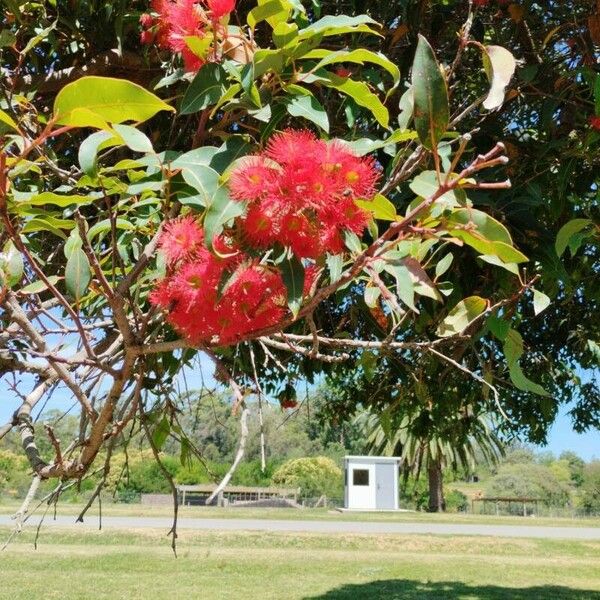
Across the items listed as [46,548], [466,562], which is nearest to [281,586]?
[466,562]

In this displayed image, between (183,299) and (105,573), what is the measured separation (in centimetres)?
905

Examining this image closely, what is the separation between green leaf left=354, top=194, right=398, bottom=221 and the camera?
0.80 metres

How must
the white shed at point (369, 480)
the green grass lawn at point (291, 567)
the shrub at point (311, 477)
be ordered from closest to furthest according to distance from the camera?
the green grass lawn at point (291, 567) < the white shed at point (369, 480) < the shrub at point (311, 477)

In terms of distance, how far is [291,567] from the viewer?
386 inches

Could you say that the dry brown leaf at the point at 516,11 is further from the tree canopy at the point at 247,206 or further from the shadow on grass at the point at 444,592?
the shadow on grass at the point at 444,592

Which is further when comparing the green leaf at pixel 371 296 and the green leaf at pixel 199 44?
the green leaf at pixel 371 296

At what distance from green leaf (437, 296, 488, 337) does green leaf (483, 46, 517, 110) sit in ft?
1.41

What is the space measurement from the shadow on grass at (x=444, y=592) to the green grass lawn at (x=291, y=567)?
0.01m

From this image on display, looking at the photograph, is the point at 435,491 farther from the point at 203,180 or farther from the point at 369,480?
the point at 203,180

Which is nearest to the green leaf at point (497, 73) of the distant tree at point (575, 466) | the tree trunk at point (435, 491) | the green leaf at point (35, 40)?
the green leaf at point (35, 40)

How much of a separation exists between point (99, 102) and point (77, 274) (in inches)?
12.0

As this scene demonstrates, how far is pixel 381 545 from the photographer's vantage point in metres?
12.9

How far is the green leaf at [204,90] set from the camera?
2.91ft

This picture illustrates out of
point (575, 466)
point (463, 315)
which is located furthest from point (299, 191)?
point (575, 466)
